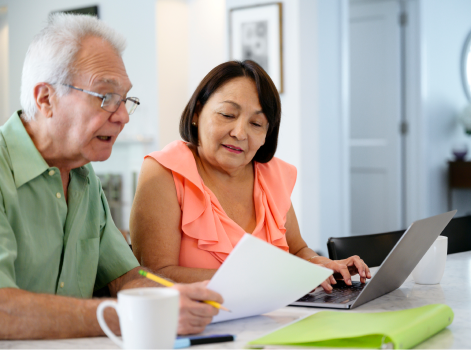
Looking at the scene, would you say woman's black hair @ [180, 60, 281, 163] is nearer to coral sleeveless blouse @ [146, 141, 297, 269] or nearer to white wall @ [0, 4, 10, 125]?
coral sleeveless blouse @ [146, 141, 297, 269]

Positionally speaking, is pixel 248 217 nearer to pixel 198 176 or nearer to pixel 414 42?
pixel 198 176

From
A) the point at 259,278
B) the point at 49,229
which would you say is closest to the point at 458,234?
the point at 259,278

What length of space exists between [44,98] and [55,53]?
0.10m

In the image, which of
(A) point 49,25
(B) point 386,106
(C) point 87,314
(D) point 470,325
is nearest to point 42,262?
(C) point 87,314

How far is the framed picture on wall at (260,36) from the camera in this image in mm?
3830

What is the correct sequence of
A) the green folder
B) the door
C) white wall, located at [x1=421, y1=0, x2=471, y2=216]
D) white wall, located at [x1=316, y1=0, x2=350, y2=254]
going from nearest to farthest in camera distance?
the green folder → white wall, located at [x1=316, y1=0, x2=350, y2=254] → white wall, located at [x1=421, y1=0, x2=471, y2=216] → the door

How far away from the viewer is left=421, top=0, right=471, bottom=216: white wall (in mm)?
4684

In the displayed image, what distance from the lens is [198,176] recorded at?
1.54 m

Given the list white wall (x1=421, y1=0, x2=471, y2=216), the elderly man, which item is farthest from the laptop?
white wall (x1=421, y1=0, x2=471, y2=216)

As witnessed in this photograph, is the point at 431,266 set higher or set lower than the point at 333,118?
Answer: lower

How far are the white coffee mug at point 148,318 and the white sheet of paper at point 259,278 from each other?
0.12 meters

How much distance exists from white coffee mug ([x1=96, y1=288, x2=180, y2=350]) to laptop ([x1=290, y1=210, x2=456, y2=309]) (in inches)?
17.3

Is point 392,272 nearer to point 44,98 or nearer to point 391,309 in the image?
point 391,309

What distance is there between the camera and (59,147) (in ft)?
3.79
